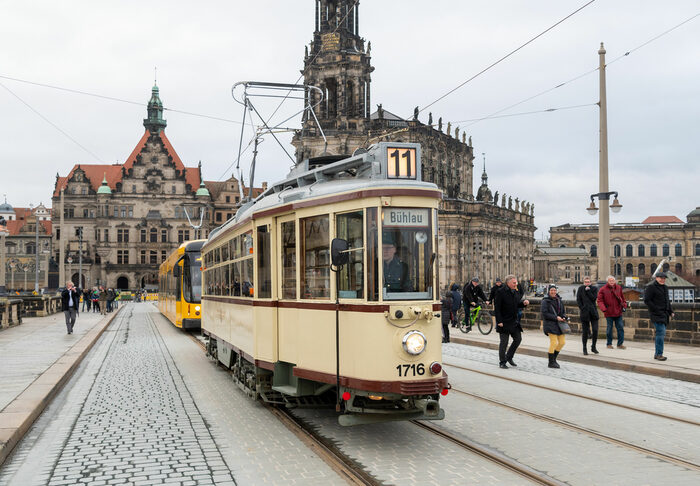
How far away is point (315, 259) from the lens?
284 inches

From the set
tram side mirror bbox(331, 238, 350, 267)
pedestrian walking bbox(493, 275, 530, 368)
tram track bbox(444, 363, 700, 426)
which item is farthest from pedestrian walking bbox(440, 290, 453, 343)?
tram side mirror bbox(331, 238, 350, 267)

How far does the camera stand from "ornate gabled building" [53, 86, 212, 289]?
95938mm

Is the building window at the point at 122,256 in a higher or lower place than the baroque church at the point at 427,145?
lower

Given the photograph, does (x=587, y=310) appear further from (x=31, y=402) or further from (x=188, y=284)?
(x=188, y=284)

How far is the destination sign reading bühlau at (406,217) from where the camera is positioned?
6.59 metres

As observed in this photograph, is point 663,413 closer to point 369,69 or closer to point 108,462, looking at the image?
point 108,462

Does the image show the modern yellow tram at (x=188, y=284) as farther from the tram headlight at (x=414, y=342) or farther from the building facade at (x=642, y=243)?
the building facade at (x=642, y=243)

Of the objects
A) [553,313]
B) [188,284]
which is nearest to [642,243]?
[188,284]

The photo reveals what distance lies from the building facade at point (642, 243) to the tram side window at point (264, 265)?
150m

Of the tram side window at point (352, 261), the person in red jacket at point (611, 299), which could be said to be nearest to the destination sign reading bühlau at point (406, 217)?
the tram side window at point (352, 261)

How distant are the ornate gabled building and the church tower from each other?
34243 mm

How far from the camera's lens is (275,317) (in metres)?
7.98

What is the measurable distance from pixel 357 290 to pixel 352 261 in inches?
11.7

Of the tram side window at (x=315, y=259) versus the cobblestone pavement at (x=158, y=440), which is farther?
the tram side window at (x=315, y=259)
